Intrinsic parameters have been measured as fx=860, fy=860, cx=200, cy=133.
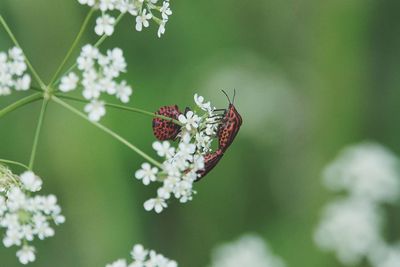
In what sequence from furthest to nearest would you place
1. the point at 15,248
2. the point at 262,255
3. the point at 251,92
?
the point at 251,92 → the point at 262,255 → the point at 15,248

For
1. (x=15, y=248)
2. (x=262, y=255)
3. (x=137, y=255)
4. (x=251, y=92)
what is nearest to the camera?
(x=137, y=255)

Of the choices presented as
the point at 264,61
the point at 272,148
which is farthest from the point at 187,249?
the point at 264,61

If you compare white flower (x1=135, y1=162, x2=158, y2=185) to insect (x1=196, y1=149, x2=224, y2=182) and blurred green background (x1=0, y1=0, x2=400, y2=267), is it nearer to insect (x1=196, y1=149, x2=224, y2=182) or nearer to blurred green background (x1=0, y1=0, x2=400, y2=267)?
insect (x1=196, y1=149, x2=224, y2=182)

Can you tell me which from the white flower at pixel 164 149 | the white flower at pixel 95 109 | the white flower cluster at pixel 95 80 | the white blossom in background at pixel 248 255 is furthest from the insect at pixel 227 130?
the white blossom in background at pixel 248 255

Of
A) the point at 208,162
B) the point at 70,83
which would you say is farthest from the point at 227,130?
the point at 70,83

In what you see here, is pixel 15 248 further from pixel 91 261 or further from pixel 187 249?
pixel 187 249
